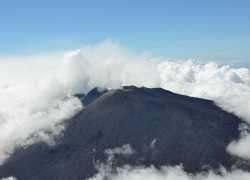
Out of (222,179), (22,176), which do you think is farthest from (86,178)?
(222,179)

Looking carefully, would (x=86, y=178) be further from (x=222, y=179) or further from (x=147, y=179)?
(x=222, y=179)

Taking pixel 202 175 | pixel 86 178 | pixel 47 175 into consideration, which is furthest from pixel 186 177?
pixel 47 175

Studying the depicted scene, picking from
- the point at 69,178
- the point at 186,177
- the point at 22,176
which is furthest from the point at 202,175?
the point at 22,176

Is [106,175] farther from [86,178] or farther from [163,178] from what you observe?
[163,178]

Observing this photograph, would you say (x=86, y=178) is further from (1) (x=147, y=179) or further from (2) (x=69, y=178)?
(1) (x=147, y=179)

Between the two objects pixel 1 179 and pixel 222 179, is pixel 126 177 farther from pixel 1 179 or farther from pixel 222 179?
pixel 1 179

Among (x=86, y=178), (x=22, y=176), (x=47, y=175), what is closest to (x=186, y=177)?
(x=86, y=178)
